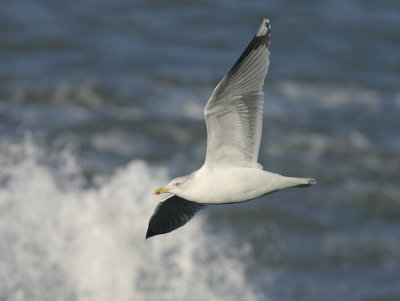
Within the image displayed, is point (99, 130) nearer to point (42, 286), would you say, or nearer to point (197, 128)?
point (197, 128)

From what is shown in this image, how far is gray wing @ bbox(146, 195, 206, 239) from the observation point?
24.1ft

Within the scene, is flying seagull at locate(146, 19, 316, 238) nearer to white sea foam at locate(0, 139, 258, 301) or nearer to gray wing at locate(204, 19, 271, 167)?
gray wing at locate(204, 19, 271, 167)

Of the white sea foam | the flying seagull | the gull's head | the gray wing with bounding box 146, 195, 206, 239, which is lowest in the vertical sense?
the white sea foam

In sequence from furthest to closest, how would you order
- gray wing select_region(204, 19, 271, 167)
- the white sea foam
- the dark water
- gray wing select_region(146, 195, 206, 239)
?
1. the dark water
2. the white sea foam
3. gray wing select_region(146, 195, 206, 239)
4. gray wing select_region(204, 19, 271, 167)

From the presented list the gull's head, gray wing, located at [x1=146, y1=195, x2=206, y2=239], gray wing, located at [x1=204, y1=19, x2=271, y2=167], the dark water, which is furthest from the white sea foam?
gray wing, located at [x1=204, y1=19, x2=271, y2=167]

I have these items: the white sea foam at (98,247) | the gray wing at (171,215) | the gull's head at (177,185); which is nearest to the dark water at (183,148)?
the white sea foam at (98,247)

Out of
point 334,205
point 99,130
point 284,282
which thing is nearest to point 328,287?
point 284,282

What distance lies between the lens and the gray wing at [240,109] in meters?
6.08

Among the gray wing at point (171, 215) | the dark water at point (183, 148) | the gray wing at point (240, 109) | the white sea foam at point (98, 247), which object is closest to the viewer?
the gray wing at point (240, 109)

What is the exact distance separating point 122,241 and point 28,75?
632 centimetres

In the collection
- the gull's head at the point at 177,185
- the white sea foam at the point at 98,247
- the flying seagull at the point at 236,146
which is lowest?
the white sea foam at the point at 98,247

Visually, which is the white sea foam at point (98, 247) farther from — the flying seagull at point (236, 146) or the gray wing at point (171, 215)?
the flying seagull at point (236, 146)

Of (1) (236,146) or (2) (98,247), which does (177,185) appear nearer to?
(1) (236,146)

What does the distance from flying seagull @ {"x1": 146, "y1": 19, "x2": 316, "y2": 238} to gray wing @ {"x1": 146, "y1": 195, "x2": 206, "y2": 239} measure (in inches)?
30.1
